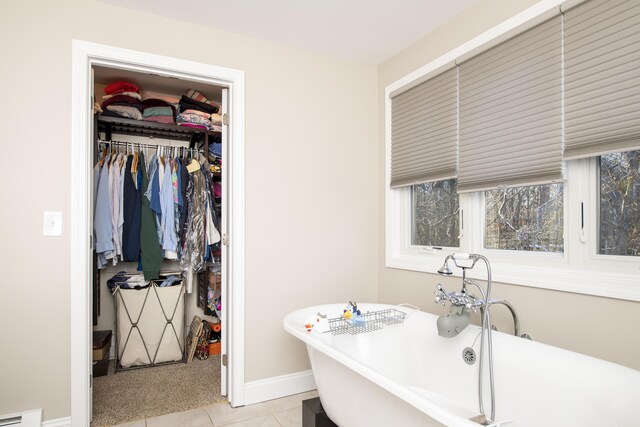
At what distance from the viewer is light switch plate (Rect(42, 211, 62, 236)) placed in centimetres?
201

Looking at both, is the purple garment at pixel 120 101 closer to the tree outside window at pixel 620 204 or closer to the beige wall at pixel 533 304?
the beige wall at pixel 533 304

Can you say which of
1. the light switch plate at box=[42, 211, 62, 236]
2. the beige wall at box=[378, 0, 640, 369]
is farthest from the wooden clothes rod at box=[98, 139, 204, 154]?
the beige wall at box=[378, 0, 640, 369]

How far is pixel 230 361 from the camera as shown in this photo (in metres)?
2.46

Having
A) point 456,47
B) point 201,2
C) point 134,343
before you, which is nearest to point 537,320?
point 456,47

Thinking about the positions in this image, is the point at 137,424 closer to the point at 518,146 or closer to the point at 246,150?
the point at 246,150

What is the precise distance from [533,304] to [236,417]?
1.81 meters

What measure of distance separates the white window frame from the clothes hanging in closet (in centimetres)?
184

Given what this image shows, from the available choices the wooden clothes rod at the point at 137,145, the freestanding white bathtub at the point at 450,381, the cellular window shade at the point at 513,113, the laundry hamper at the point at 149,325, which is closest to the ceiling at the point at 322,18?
the cellular window shade at the point at 513,113

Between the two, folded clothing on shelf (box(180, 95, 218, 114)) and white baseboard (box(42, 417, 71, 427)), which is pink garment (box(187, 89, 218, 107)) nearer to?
folded clothing on shelf (box(180, 95, 218, 114))

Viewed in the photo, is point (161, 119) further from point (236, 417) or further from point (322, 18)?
point (236, 417)

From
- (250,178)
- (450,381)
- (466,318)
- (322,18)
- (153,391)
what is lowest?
(153,391)

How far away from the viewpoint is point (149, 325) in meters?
3.14

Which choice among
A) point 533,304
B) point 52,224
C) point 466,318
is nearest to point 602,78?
point 533,304

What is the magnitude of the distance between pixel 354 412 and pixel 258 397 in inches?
45.0
